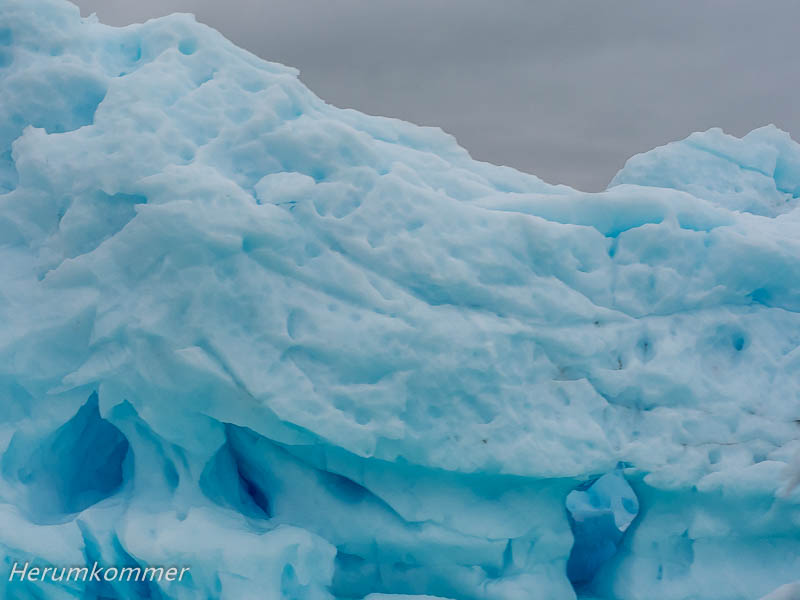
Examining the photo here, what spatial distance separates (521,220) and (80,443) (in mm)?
3087

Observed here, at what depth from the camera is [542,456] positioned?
195 inches

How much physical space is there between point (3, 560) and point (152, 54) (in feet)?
10.8

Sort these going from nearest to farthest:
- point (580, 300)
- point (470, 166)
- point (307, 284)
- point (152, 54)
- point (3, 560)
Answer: point (3, 560) < point (307, 284) < point (580, 300) < point (152, 54) < point (470, 166)

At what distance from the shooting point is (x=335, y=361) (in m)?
4.85

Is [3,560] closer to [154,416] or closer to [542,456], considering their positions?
[154,416]

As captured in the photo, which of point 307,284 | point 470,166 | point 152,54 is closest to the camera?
point 307,284

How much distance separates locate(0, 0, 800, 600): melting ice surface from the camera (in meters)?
4.84

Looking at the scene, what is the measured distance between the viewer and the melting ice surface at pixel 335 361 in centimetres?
484

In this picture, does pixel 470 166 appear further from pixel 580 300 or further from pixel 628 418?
pixel 628 418

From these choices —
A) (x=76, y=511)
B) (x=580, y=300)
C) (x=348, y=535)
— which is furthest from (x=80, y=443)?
(x=580, y=300)

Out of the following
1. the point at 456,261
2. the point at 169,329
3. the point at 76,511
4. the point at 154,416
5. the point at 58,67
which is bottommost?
the point at 76,511

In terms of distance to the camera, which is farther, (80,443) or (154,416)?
(80,443)

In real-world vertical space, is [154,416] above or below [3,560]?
above

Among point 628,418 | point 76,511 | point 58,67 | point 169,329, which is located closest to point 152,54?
point 58,67
